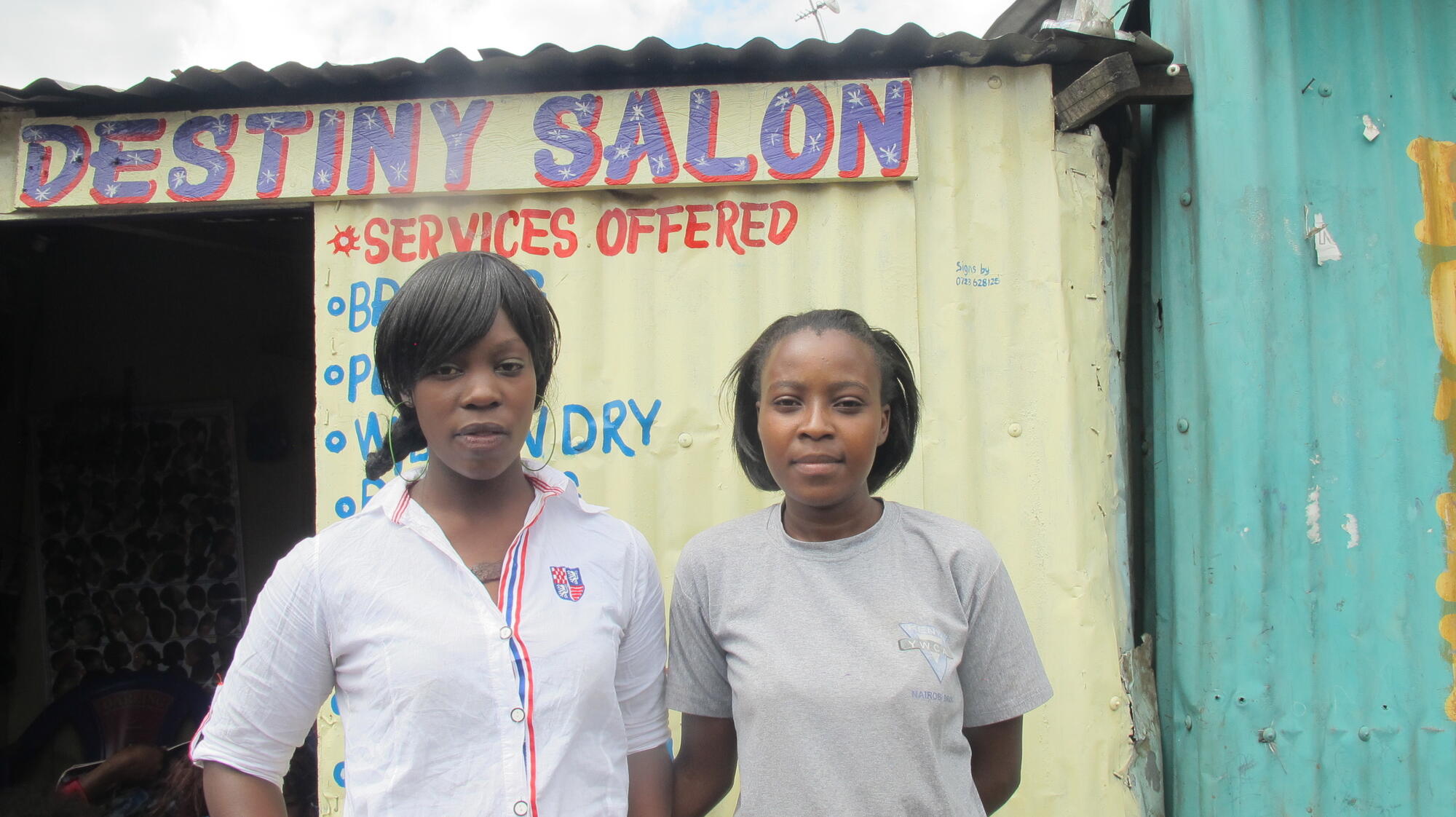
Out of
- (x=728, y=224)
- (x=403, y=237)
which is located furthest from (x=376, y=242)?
(x=728, y=224)

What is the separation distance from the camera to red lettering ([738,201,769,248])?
9.96ft

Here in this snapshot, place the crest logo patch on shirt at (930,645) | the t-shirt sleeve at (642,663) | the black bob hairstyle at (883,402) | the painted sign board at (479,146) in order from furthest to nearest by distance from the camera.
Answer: the painted sign board at (479,146)
the black bob hairstyle at (883,402)
the t-shirt sleeve at (642,663)
the crest logo patch on shirt at (930,645)

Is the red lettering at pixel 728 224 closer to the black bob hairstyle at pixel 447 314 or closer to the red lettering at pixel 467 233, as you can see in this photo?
the red lettering at pixel 467 233

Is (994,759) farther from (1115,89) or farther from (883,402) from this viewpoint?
(1115,89)

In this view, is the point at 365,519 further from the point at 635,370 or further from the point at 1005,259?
the point at 1005,259

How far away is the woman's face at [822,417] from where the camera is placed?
161 centimetres

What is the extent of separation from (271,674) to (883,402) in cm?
114

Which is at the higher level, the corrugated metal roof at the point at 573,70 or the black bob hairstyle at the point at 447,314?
the corrugated metal roof at the point at 573,70

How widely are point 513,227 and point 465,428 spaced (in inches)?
66.8

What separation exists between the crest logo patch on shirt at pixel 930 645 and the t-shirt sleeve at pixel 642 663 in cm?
46

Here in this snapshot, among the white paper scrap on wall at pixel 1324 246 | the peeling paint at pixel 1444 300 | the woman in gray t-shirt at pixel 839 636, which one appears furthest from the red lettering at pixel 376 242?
the peeling paint at pixel 1444 300

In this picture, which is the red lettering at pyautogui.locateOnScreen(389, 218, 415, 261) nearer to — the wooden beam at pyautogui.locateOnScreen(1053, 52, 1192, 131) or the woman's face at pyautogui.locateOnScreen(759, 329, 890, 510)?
the woman's face at pyautogui.locateOnScreen(759, 329, 890, 510)

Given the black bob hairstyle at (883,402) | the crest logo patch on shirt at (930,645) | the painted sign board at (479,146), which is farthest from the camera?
the painted sign board at (479,146)

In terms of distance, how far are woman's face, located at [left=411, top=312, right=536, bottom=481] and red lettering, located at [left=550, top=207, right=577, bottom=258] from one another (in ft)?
5.08
